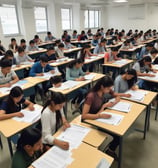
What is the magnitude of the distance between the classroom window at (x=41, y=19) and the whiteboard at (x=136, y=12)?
6553mm

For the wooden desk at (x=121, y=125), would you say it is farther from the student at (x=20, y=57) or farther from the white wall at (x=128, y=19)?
the white wall at (x=128, y=19)

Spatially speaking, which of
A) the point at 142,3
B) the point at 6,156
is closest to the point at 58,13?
the point at 142,3

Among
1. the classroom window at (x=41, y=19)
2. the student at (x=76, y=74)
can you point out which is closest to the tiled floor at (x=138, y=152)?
the student at (x=76, y=74)

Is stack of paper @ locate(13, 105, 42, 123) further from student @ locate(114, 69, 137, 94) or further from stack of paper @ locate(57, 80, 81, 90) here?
student @ locate(114, 69, 137, 94)

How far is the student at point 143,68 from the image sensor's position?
11.7ft

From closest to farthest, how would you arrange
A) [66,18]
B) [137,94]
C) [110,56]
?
[137,94]
[110,56]
[66,18]

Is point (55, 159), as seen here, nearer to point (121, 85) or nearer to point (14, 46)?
point (121, 85)

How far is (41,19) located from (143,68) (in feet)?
25.3

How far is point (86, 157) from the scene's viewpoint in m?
1.49

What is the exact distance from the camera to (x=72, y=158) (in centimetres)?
148

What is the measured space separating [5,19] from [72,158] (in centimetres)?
835

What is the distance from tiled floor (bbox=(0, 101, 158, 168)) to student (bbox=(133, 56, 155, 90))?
102 cm

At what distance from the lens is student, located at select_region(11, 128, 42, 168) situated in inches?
53.3

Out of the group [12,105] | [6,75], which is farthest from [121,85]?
[6,75]
